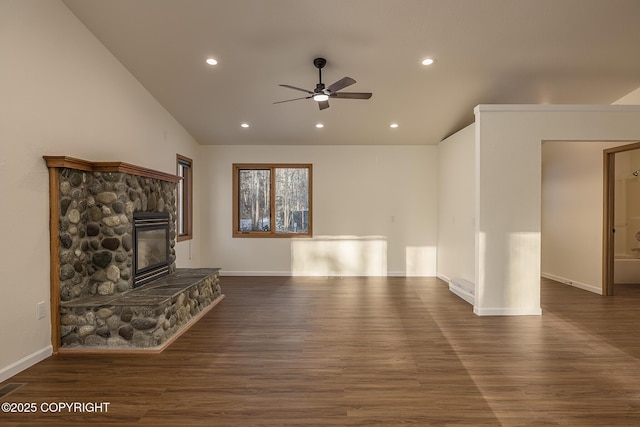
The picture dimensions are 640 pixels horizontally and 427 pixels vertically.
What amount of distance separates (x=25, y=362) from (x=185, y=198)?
3785mm

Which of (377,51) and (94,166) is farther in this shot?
(377,51)

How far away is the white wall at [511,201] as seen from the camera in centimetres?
400

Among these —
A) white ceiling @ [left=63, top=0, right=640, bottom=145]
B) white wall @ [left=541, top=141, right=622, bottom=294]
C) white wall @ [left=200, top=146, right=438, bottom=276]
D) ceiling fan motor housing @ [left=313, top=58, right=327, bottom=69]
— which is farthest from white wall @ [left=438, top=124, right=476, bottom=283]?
ceiling fan motor housing @ [left=313, top=58, right=327, bottom=69]

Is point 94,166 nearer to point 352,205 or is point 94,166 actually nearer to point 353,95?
point 353,95

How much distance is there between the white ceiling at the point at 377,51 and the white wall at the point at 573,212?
3.39 ft

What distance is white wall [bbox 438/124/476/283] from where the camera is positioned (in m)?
4.93

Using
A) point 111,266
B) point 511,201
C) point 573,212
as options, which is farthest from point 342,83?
point 573,212

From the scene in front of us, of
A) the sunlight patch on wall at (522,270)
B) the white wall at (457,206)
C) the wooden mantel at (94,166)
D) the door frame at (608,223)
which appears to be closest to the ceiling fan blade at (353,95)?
the white wall at (457,206)

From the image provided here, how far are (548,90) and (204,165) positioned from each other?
19.5 ft

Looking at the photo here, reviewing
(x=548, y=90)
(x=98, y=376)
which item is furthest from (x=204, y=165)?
(x=548, y=90)

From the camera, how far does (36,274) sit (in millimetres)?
2793

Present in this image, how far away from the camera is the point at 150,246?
393 centimetres

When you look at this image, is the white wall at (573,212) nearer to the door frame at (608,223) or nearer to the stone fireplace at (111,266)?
the door frame at (608,223)

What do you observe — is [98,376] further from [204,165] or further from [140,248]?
[204,165]
